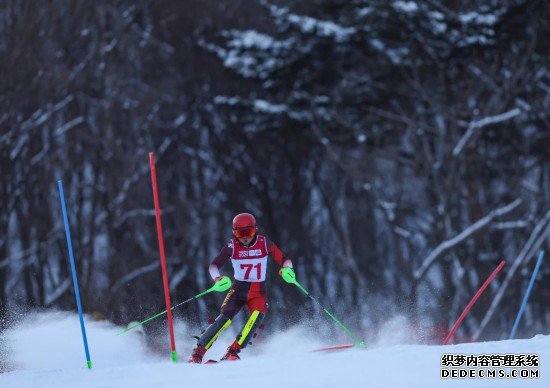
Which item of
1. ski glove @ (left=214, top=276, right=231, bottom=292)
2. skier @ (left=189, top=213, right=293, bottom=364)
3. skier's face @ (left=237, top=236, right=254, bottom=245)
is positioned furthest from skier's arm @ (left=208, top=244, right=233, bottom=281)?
ski glove @ (left=214, top=276, right=231, bottom=292)

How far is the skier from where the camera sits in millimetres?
11875

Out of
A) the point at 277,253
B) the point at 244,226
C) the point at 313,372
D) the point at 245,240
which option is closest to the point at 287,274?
the point at 277,253

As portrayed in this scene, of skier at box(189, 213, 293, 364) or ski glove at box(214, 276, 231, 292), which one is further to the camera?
skier at box(189, 213, 293, 364)

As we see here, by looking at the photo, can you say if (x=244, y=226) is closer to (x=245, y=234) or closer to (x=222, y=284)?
(x=245, y=234)

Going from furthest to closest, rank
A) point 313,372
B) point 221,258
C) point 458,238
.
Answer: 1. point 458,238
2. point 221,258
3. point 313,372

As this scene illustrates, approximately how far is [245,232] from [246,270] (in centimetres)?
46

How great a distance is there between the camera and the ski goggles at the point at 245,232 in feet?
38.9

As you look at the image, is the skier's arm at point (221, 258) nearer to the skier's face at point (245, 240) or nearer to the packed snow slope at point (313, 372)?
the skier's face at point (245, 240)

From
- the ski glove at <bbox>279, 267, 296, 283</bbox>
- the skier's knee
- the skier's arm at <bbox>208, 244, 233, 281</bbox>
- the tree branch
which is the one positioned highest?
the skier's arm at <bbox>208, 244, 233, 281</bbox>

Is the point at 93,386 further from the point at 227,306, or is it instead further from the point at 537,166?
the point at 537,166

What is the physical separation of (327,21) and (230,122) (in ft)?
17.2

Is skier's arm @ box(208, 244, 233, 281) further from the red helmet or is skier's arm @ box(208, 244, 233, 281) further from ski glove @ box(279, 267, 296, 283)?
ski glove @ box(279, 267, 296, 283)

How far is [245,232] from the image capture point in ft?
39.0

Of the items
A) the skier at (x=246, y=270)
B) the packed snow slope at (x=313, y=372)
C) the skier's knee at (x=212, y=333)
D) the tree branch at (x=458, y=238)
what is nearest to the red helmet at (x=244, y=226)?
the skier at (x=246, y=270)
